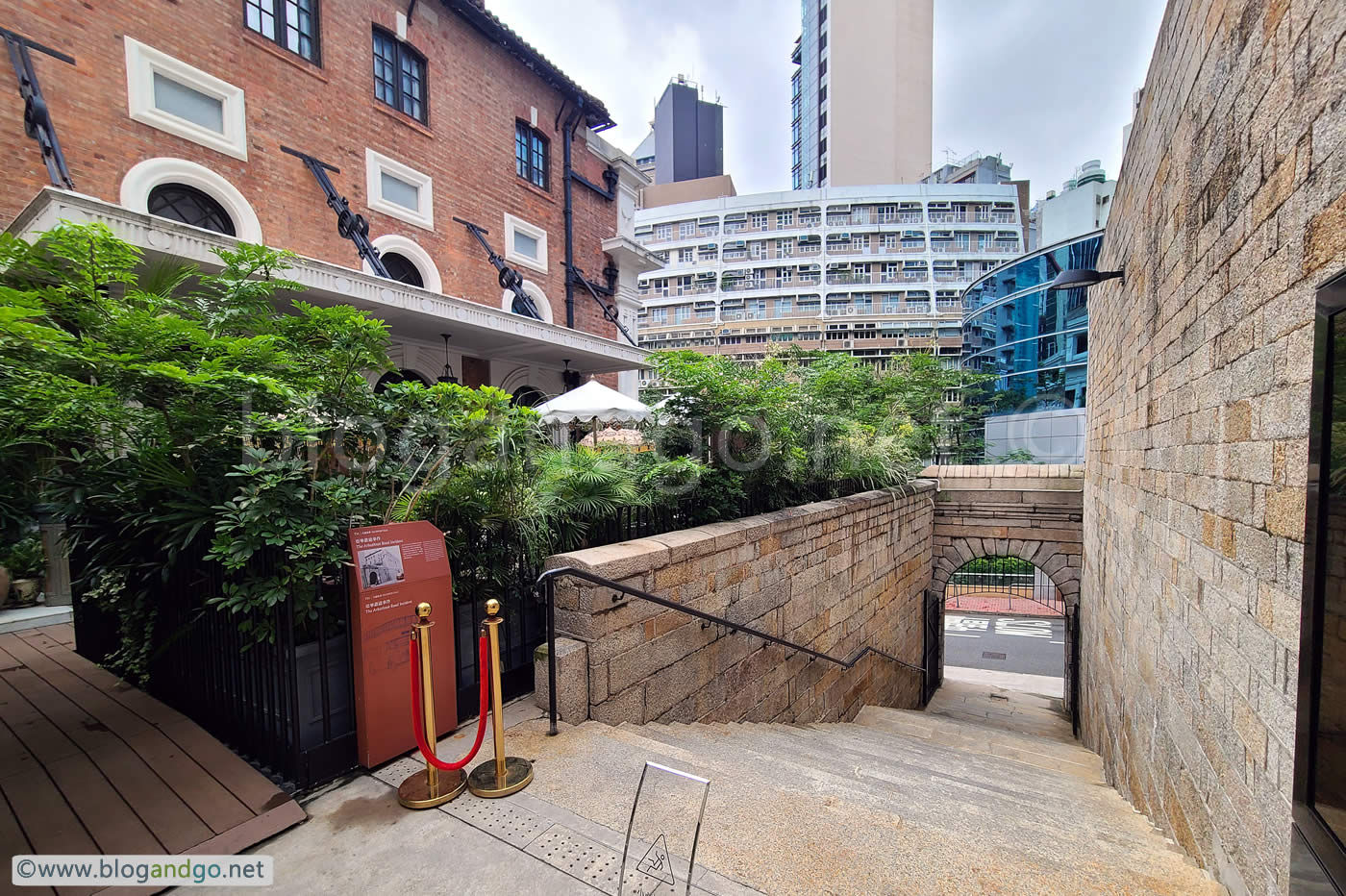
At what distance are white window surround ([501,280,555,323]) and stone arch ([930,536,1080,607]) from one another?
10421mm

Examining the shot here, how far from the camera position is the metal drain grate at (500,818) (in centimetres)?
210

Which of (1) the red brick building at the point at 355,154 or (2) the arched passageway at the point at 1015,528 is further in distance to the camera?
(2) the arched passageway at the point at 1015,528

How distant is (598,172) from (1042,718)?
1659 centimetres

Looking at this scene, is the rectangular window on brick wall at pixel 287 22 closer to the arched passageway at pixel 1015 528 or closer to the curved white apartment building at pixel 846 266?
the arched passageway at pixel 1015 528

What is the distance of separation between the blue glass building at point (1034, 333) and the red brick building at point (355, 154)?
16742mm

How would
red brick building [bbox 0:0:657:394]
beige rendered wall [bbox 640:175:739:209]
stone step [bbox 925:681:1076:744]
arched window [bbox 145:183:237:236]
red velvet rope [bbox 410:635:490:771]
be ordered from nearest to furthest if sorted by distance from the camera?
red velvet rope [bbox 410:635:490:771] < red brick building [bbox 0:0:657:394] < arched window [bbox 145:183:237:236] < stone step [bbox 925:681:1076:744] < beige rendered wall [bbox 640:175:739:209]

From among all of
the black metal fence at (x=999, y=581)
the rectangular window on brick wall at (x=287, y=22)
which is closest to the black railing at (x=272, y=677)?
the rectangular window on brick wall at (x=287, y=22)

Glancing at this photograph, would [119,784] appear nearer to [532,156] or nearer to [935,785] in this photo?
→ [935,785]

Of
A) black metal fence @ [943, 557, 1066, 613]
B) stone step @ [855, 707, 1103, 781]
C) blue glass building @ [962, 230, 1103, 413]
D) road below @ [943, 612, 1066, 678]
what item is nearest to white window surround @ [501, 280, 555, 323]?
stone step @ [855, 707, 1103, 781]

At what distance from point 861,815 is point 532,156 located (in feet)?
49.5

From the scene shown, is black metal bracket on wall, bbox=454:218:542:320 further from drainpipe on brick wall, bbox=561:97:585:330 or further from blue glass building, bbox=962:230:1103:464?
blue glass building, bbox=962:230:1103:464

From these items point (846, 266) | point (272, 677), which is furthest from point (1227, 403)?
point (846, 266)

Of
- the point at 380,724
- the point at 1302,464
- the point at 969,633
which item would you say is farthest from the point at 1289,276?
the point at 969,633

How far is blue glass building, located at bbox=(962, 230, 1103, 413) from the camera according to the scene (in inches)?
768
